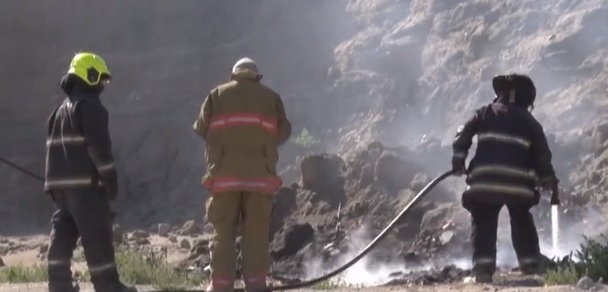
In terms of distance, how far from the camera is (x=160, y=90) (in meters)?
28.9

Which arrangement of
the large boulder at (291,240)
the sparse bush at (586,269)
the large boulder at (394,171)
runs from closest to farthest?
1. the sparse bush at (586,269)
2. the large boulder at (291,240)
3. the large boulder at (394,171)

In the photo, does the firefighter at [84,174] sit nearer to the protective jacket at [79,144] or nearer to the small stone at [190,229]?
the protective jacket at [79,144]

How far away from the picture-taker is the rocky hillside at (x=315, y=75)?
2038 centimetres

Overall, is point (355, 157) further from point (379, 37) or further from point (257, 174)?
point (257, 174)

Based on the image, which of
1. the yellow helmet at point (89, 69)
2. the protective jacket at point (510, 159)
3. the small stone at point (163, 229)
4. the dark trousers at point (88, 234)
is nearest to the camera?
the dark trousers at point (88, 234)

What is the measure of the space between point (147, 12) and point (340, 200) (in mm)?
12412

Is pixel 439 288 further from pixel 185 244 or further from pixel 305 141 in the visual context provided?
pixel 305 141

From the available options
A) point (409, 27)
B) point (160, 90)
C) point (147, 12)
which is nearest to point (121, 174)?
point (160, 90)

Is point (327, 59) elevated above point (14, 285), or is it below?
above

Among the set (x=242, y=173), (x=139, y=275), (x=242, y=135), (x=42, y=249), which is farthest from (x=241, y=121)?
(x=42, y=249)

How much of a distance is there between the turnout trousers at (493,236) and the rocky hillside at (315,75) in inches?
305

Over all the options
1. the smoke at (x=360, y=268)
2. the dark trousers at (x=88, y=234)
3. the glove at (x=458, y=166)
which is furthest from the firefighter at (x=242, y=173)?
the smoke at (x=360, y=268)

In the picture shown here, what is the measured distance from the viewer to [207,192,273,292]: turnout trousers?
26.8ft

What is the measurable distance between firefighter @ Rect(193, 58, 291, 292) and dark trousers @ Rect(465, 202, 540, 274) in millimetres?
2039
